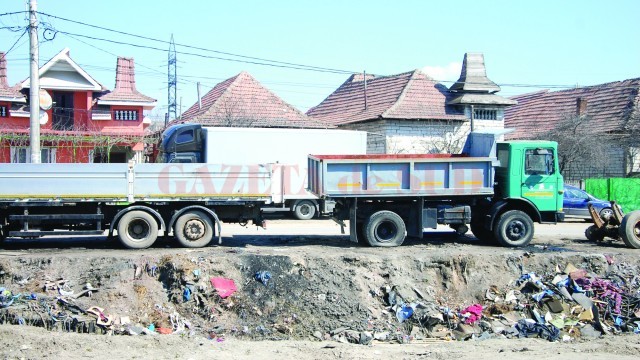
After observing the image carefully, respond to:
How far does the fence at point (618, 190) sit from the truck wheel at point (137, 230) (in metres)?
21.3

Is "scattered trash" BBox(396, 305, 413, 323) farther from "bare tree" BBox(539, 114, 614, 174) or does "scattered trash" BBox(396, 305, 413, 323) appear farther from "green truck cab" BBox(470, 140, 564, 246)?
"bare tree" BBox(539, 114, 614, 174)

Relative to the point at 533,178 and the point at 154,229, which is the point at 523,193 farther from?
the point at 154,229

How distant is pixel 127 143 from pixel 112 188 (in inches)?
682

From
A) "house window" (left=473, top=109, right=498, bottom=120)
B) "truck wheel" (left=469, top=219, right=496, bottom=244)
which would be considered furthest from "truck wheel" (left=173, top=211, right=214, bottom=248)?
"house window" (left=473, top=109, right=498, bottom=120)

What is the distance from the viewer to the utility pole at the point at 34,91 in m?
18.9

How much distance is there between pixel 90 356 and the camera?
995 cm

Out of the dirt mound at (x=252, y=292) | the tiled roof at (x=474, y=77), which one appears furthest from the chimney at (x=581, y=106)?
the dirt mound at (x=252, y=292)

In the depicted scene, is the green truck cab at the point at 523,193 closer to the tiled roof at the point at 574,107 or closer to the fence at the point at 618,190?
the fence at the point at 618,190

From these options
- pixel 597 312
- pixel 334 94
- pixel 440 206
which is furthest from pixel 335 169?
pixel 334 94

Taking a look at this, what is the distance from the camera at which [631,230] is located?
16000 millimetres

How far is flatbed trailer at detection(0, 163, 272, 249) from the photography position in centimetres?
1422

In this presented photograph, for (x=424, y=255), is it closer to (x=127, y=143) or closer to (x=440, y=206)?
(x=440, y=206)

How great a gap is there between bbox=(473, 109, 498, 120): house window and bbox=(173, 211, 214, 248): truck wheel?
79.3 feet

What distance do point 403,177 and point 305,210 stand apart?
19.5 feet
